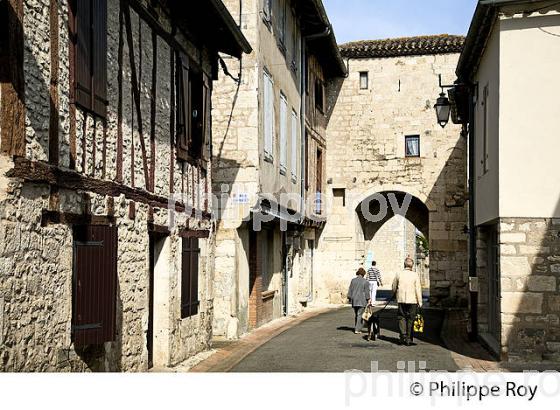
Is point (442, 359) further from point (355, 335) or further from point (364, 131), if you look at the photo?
point (364, 131)

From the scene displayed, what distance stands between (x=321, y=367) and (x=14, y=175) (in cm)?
559

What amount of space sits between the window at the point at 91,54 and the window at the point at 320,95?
53.3 feet

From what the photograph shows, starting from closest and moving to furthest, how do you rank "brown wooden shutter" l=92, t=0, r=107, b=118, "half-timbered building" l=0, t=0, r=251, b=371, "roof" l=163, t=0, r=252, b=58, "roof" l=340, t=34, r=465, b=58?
"half-timbered building" l=0, t=0, r=251, b=371 → "brown wooden shutter" l=92, t=0, r=107, b=118 → "roof" l=163, t=0, r=252, b=58 → "roof" l=340, t=34, r=465, b=58

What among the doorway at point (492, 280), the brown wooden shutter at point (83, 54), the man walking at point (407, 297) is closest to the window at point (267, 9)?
the man walking at point (407, 297)

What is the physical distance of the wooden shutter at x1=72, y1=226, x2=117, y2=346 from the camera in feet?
23.2

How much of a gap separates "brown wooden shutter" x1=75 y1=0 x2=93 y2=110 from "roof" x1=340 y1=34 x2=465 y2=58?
18.6 meters

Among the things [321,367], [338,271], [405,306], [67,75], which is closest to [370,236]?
[338,271]

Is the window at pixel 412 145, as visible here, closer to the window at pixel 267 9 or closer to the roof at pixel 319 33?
the roof at pixel 319 33

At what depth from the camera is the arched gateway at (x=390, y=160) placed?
79.0 feet

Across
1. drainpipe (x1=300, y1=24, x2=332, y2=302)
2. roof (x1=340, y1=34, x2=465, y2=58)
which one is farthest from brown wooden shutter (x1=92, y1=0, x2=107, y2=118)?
roof (x1=340, y1=34, x2=465, y2=58)

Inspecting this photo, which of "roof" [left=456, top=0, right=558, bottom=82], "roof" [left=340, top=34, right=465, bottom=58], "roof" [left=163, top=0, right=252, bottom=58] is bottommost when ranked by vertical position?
"roof" [left=456, top=0, right=558, bottom=82]

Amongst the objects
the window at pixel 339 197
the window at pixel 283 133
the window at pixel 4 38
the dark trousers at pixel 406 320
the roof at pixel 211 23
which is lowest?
the dark trousers at pixel 406 320

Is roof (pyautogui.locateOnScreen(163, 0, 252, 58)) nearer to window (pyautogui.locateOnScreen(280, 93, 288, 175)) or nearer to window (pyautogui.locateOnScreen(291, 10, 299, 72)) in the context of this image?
window (pyautogui.locateOnScreen(280, 93, 288, 175))

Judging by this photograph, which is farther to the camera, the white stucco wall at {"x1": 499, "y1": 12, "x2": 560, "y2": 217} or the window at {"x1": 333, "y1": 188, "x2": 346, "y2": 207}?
the window at {"x1": 333, "y1": 188, "x2": 346, "y2": 207}
